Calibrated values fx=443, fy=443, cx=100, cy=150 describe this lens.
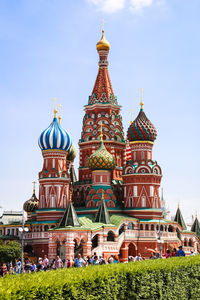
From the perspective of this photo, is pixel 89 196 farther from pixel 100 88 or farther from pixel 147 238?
pixel 100 88

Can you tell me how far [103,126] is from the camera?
4747cm

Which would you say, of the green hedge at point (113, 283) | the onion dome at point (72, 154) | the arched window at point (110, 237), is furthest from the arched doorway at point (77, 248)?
the green hedge at point (113, 283)

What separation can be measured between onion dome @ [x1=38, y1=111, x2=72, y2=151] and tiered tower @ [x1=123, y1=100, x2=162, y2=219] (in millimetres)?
6443

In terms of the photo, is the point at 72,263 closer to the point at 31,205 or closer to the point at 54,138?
the point at 54,138

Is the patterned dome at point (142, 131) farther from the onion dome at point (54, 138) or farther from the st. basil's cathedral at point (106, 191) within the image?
the onion dome at point (54, 138)

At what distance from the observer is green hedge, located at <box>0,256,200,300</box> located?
9.70 m

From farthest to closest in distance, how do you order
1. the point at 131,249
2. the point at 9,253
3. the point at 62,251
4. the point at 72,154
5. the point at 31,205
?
the point at 31,205 < the point at 72,154 < the point at 131,249 < the point at 9,253 < the point at 62,251

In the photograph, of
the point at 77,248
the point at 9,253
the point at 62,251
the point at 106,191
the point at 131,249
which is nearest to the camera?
the point at 62,251

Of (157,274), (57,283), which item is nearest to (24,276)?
(57,283)

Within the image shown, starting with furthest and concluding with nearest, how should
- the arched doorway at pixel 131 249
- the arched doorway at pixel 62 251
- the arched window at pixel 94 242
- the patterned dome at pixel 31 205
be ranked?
1. the patterned dome at pixel 31 205
2. the arched doorway at pixel 131 249
3. the arched window at pixel 94 242
4. the arched doorway at pixel 62 251

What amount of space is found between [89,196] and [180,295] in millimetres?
27688

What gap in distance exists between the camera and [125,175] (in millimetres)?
43719

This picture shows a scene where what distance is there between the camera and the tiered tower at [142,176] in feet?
141

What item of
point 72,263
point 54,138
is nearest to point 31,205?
point 54,138
